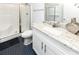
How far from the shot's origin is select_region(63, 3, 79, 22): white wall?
1.75m

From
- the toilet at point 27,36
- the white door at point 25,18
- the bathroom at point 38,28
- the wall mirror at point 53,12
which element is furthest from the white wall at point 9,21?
the wall mirror at point 53,12

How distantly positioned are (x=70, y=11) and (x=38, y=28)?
601mm

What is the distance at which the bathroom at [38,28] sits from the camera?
4.99ft

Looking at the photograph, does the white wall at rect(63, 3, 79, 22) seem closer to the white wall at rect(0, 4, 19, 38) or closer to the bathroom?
the bathroom

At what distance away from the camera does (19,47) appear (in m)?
2.65

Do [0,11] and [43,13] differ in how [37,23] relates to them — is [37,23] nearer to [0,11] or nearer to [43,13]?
[43,13]

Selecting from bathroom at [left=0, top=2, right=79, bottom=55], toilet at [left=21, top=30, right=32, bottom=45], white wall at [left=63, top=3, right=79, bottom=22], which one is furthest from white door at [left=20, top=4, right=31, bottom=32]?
white wall at [left=63, top=3, right=79, bottom=22]

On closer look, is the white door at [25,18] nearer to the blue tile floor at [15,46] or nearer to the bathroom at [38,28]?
the bathroom at [38,28]
